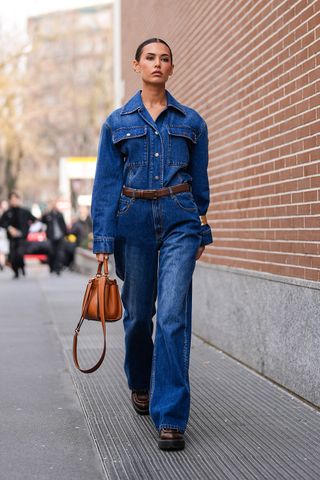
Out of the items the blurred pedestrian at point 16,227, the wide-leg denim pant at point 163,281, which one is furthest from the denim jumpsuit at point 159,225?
the blurred pedestrian at point 16,227

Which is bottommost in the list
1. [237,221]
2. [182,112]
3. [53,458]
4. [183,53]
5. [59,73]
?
[53,458]

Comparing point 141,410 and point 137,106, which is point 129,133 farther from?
point 141,410

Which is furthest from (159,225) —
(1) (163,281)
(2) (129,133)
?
(2) (129,133)

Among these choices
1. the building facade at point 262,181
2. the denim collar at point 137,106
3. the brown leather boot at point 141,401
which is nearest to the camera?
the denim collar at point 137,106

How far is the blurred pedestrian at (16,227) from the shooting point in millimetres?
21984

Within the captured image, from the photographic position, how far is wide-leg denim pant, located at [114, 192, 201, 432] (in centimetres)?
520

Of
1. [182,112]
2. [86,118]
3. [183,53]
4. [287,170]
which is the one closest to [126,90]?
[183,53]

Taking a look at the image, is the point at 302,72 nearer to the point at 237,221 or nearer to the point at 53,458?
the point at 237,221

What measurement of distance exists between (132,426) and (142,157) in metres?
1.42

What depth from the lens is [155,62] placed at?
5.36 meters

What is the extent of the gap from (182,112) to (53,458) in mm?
1828

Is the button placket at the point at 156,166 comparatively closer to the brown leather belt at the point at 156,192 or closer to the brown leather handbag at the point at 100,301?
the brown leather belt at the point at 156,192

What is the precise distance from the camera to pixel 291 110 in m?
6.82

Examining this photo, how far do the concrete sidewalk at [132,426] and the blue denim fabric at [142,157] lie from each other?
39.2 inches
